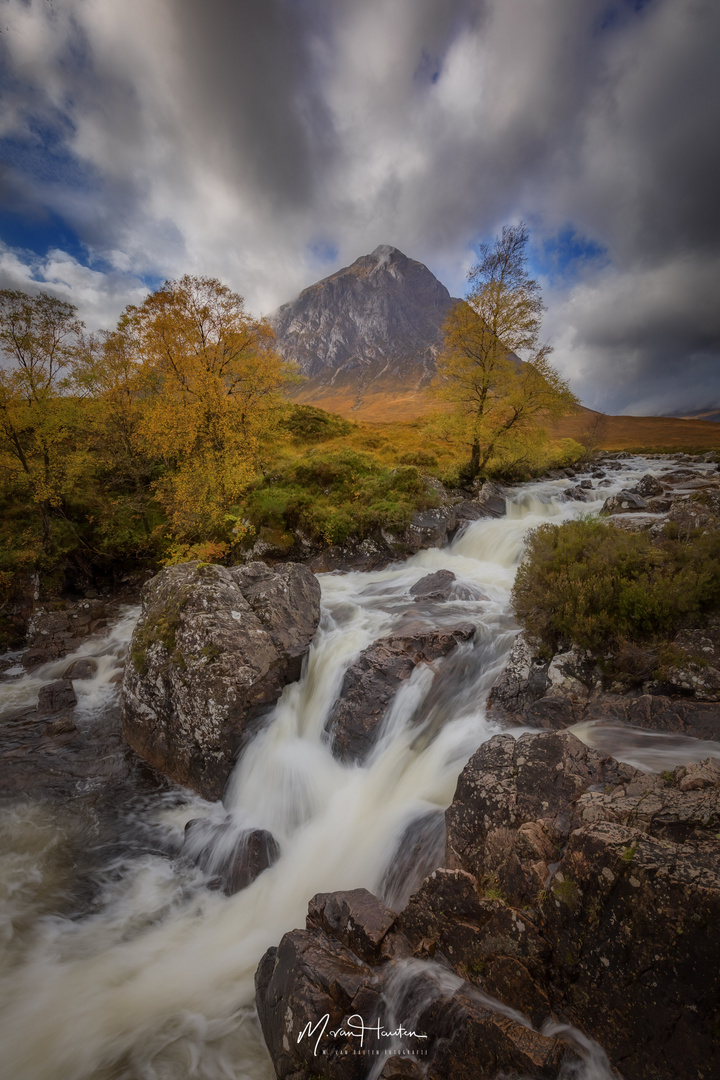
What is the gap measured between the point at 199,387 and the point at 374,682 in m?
12.8

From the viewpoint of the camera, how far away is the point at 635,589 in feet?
23.1

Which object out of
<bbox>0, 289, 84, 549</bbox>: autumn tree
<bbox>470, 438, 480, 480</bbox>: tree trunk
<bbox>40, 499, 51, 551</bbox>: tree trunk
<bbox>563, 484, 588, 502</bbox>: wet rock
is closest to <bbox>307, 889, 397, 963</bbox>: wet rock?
<bbox>0, 289, 84, 549</bbox>: autumn tree

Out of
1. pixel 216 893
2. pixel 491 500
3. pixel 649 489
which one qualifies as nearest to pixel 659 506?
pixel 649 489

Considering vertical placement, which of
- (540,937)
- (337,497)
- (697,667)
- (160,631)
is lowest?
(540,937)

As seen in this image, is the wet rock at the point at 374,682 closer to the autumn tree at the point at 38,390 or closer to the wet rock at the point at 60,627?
the wet rock at the point at 60,627

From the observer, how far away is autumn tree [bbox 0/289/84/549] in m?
15.1

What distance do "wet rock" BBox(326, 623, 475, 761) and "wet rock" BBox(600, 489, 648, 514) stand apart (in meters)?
11.4

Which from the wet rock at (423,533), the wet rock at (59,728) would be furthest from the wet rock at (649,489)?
the wet rock at (59,728)

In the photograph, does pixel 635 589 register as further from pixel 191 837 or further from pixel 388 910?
pixel 191 837

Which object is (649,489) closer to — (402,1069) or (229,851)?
(229,851)

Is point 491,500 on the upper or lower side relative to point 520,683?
upper

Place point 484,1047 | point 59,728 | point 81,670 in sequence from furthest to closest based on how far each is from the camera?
point 81,670, point 59,728, point 484,1047

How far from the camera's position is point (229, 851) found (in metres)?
7.15

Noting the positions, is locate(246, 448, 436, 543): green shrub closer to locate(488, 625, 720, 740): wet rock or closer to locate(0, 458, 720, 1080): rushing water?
locate(0, 458, 720, 1080): rushing water
